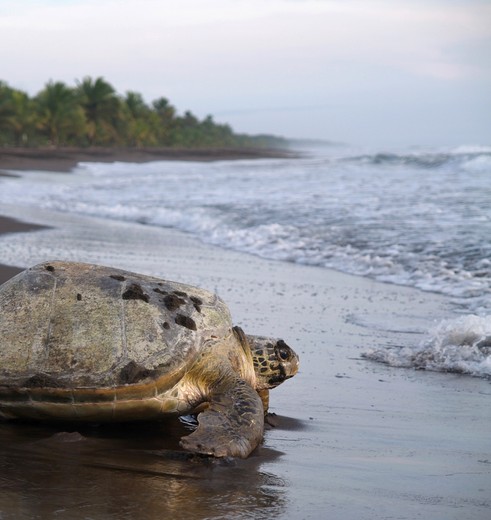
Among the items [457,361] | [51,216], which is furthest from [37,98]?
[457,361]

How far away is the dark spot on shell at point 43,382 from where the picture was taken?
3.43m

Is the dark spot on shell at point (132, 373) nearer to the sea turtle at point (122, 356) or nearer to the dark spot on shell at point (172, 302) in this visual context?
the sea turtle at point (122, 356)

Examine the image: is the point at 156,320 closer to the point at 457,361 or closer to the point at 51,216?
the point at 457,361

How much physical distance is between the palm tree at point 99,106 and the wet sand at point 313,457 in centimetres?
5810

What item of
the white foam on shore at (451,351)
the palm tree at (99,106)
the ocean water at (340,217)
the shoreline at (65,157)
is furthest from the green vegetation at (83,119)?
the white foam on shore at (451,351)

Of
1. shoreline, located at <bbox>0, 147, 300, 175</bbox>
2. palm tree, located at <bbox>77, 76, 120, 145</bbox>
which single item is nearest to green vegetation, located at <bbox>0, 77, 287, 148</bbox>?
palm tree, located at <bbox>77, 76, 120, 145</bbox>

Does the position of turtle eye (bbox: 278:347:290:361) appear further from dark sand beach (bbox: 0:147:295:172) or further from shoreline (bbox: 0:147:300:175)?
dark sand beach (bbox: 0:147:295:172)

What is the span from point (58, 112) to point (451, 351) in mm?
53380

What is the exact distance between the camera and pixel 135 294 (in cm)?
372

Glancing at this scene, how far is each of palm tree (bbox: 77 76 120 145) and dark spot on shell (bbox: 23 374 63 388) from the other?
194 ft

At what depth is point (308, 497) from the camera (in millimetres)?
2885

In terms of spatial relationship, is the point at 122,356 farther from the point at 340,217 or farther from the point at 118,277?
the point at 340,217

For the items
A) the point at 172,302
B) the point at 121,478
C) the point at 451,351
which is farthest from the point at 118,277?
the point at 451,351

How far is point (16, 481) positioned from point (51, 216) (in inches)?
447
